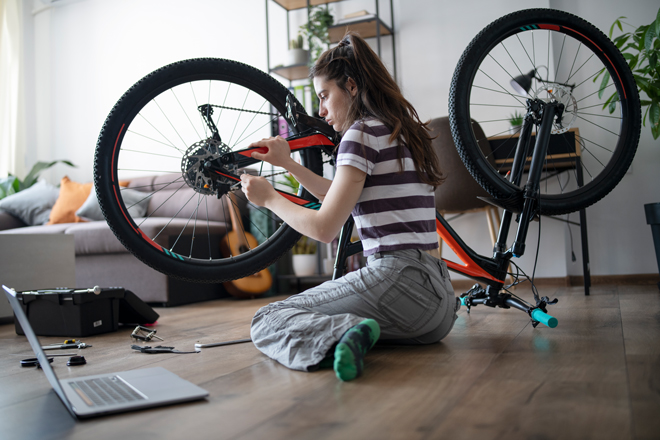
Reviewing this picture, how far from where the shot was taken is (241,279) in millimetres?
2803

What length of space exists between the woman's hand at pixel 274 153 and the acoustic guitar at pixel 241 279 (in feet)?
5.39

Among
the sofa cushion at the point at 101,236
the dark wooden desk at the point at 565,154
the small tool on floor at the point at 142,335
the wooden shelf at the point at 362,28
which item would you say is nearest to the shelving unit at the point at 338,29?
the wooden shelf at the point at 362,28

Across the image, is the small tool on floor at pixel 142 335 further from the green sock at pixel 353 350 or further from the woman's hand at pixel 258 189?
the green sock at pixel 353 350

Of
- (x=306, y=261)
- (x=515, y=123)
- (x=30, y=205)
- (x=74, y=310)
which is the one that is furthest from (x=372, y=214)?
(x=30, y=205)

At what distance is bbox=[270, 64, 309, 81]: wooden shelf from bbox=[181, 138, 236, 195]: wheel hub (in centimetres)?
199

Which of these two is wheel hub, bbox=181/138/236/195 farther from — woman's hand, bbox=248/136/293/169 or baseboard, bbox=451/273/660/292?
baseboard, bbox=451/273/660/292

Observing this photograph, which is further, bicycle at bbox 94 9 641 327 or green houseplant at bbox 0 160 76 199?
green houseplant at bbox 0 160 76 199

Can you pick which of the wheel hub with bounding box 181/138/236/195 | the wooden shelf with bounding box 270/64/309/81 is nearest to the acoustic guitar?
the wooden shelf with bounding box 270/64/309/81

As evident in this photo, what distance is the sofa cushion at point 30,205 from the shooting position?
11.3 ft

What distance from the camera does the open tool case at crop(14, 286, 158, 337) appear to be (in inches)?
63.6

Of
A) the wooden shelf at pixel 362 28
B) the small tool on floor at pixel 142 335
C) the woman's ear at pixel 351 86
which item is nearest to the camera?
the woman's ear at pixel 351 86

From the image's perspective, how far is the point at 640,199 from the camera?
9.04 ft

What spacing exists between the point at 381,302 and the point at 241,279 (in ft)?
5.81

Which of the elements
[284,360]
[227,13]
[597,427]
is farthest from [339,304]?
[227,13]
